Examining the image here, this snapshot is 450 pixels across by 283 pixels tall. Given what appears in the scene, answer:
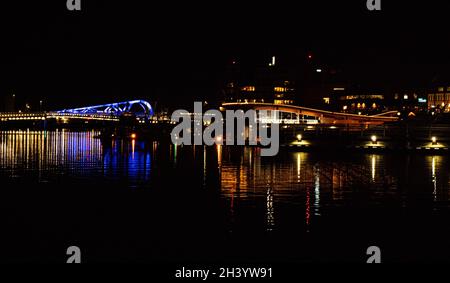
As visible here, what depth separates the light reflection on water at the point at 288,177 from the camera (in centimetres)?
1302

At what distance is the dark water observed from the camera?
8.62 m

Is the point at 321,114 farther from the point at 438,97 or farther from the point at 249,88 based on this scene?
the point at 249,88

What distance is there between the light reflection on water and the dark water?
4 cm

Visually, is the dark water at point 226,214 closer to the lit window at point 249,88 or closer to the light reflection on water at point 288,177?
the light reflection on water at point 288,177

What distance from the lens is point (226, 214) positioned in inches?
450

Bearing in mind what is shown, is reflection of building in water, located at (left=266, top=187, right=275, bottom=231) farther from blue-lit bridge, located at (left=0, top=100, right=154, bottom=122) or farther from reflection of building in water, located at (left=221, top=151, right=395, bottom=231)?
blue-lit bridge, located at (left=0, top=100, right=154, bottom=122)

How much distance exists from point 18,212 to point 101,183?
5.06 m

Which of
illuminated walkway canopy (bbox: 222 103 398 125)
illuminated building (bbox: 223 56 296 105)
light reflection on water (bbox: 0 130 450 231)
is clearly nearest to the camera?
light reflection on water (bbox: 0 130 450 231)

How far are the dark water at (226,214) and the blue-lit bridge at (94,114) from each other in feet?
249

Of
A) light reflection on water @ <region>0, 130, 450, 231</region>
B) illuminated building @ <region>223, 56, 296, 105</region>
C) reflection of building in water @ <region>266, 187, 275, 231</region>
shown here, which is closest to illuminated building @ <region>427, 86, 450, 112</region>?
illuminated building @ <region>223, 56, 296, 105</region>

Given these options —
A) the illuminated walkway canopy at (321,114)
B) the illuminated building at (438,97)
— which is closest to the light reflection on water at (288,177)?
the illuminated walkway canopy at (321,114)
